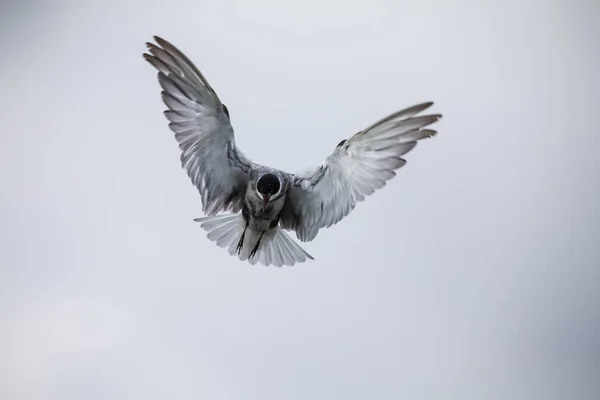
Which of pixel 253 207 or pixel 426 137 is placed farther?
pixel 253 207

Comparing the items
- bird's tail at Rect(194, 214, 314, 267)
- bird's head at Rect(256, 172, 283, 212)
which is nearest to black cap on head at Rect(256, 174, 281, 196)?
bird's head at Rect(256, 172, 283, 212)

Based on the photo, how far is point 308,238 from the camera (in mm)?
9195

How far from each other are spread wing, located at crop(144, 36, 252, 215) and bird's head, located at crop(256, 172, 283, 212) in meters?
0.35

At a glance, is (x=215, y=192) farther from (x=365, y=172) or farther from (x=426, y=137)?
(x=426, y=137)

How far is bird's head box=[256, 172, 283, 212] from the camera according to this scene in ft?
28.3

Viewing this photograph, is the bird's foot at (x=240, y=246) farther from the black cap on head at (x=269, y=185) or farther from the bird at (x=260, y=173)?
the black cap on head at (x=269, y=185)

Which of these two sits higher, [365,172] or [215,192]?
[365,172]

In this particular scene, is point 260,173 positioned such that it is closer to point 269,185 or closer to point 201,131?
point 269,185

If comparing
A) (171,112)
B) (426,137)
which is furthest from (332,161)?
(171,112)

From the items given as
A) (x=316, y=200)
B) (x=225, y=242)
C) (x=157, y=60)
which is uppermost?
(x=157, y=60)

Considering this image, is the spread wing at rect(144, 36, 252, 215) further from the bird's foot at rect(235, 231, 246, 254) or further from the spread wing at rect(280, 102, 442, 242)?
the spread wing at rect(280, 102, 442, 242)

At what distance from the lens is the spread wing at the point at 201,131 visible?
8430 millimetres

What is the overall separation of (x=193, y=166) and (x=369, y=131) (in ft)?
5.50

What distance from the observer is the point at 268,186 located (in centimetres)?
861
